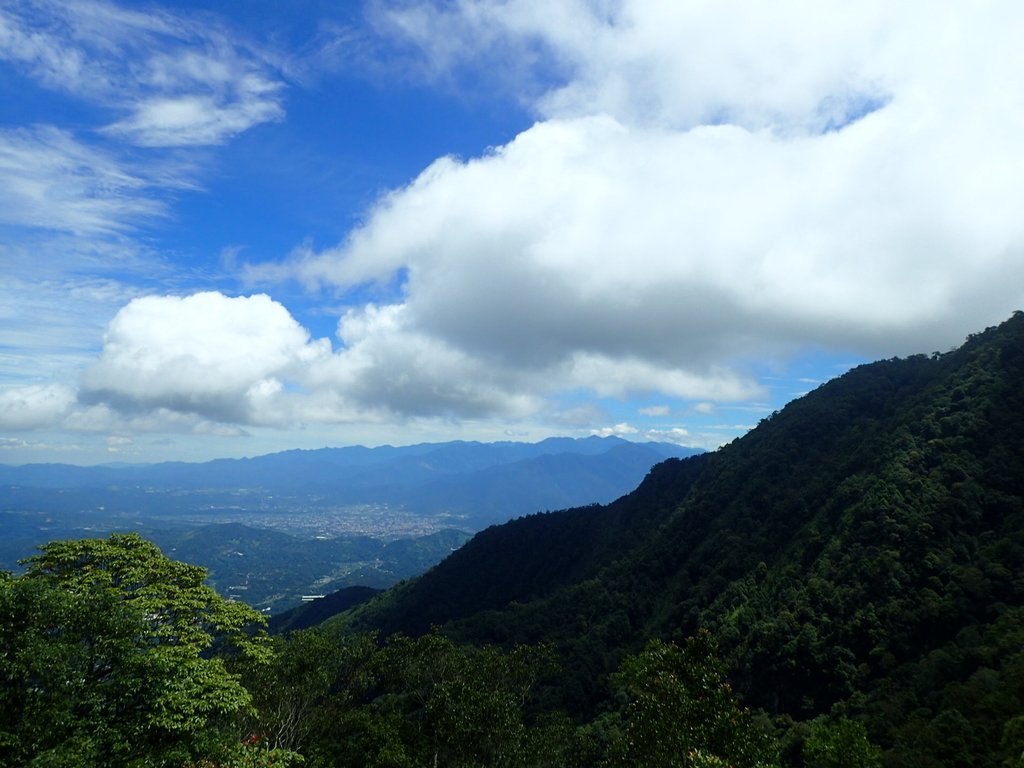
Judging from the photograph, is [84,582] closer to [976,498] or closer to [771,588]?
[771,588]

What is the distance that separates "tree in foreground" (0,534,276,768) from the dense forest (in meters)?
0.08

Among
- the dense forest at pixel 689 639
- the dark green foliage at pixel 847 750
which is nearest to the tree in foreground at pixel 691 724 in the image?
the dense forest at pixel 689 639

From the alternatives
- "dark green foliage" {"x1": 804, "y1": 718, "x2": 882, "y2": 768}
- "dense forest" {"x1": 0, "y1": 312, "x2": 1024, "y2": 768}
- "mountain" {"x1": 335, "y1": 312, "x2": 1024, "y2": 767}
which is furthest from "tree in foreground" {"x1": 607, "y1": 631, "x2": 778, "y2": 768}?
"mountain" {"x1": 335, "y1": 312, "x2": 1024, "y2": 767}

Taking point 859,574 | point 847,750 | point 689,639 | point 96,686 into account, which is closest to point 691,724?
point 689,639

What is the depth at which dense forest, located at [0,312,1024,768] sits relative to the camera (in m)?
19.2

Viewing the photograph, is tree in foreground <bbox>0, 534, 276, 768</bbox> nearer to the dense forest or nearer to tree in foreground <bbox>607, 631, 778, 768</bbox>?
the dense forest

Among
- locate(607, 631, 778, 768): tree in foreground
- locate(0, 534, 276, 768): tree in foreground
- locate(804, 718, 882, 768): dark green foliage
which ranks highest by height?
locate(0, 534, 276, 768): tree in foreground

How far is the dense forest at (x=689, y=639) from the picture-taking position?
19.2 meters

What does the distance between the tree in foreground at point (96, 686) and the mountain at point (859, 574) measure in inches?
2062

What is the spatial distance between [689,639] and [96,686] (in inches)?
1184

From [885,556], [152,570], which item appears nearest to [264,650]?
[152,570]

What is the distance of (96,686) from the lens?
18.5 meters

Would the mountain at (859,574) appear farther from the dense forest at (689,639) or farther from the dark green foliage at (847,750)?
the dark green foliage at (847,750)

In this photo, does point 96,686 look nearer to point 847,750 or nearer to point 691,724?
point 691,724
